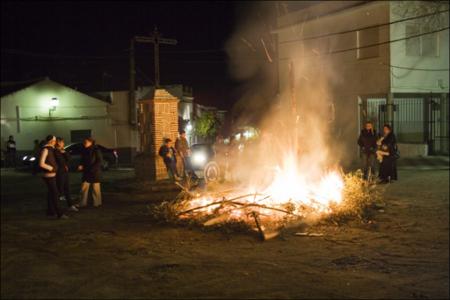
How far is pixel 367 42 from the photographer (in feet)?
76.4

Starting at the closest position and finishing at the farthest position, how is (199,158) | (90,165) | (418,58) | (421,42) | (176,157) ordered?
1. (90,165)
2. (176,157)
3. (418,58)
4. (421,42)
5. (199,158)

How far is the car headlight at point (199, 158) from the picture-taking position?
23.4m

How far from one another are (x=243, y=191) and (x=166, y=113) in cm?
503

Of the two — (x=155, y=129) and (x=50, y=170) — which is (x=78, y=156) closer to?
(x=155, y=129)

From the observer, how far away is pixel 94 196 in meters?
12.4

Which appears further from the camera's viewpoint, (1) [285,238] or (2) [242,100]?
(2) [242,100]

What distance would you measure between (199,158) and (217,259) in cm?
1617

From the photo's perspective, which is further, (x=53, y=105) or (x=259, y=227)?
(x=53, y=105)

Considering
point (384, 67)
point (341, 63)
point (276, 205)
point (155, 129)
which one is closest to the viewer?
point (276, 205)

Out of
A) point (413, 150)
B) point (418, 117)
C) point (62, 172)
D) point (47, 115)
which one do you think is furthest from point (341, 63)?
point (47, 115)

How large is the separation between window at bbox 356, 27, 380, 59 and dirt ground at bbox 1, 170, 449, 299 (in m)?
12.9

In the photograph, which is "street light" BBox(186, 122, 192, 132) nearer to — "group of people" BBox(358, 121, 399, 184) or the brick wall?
the brick wall

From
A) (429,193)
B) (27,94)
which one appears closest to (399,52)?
(429,193)

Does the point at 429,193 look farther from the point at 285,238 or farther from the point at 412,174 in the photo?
the point at 285,238
